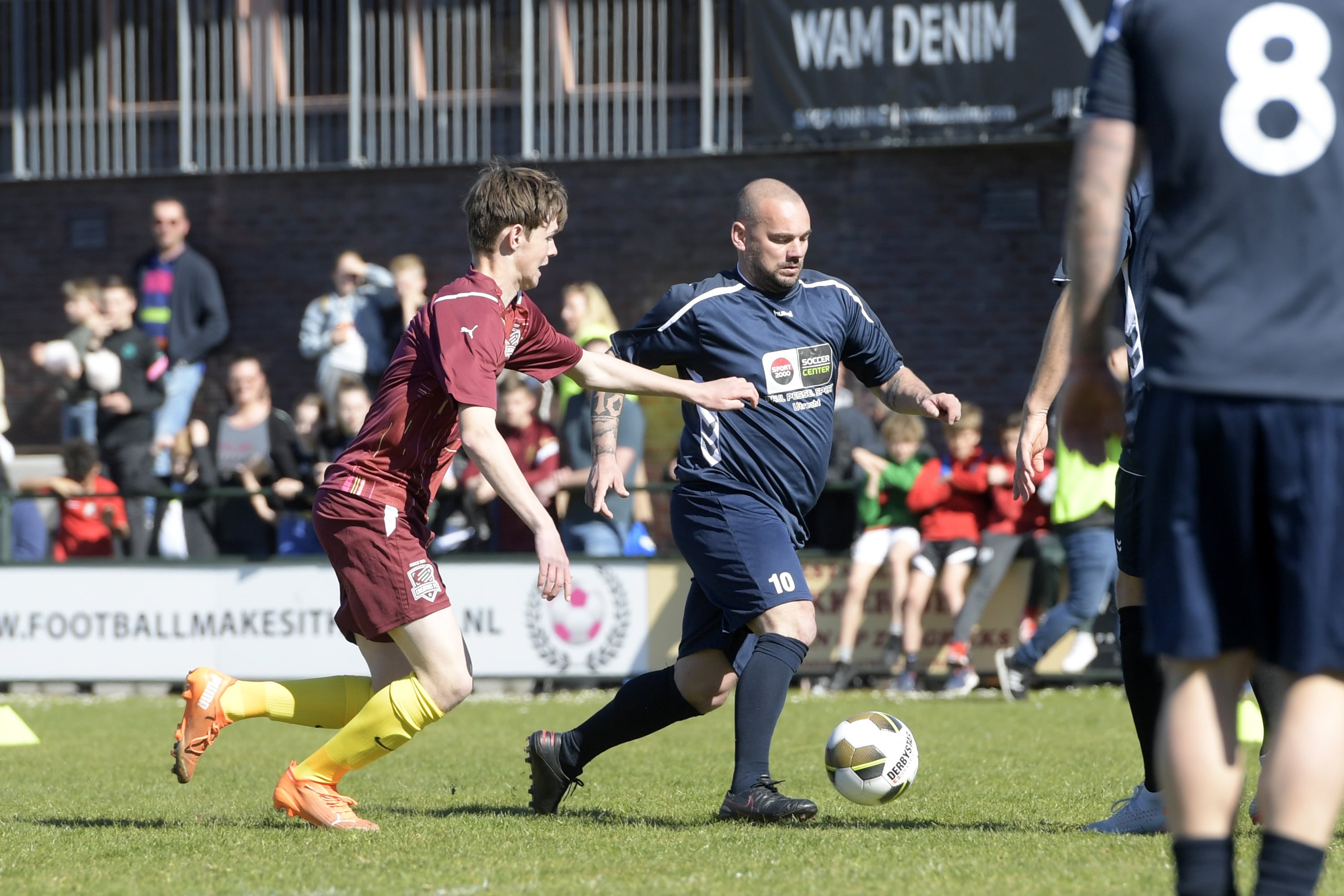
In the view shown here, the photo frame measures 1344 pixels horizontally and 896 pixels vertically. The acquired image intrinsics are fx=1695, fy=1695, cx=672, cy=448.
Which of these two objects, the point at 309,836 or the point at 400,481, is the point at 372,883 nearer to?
the point at 309,836

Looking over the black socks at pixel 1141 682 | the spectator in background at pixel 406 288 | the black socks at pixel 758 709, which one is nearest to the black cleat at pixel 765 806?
the black socks at pixel 758 709

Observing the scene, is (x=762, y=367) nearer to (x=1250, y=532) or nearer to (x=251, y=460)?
(x=1250, y=532)

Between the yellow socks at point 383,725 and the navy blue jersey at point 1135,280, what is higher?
the navy blue jersey at point 1135,280

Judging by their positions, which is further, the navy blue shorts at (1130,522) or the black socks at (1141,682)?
the black socks at (1141,682)

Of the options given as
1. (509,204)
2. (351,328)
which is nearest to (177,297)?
(351,328)

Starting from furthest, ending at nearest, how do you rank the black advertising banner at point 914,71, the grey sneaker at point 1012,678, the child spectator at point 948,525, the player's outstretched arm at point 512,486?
the black advertising banner at point 914,71
the child spectator at point 948,525
the grey sneaker at point 1012,678
the player's outstretched arm at point 512,486

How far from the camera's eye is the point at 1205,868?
323 centimetres

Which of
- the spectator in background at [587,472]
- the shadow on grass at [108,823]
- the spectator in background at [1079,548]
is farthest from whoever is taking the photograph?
the spectator in background at [587,472]

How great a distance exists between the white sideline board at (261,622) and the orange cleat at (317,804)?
663 centimetres

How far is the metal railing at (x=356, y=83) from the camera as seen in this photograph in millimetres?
17172

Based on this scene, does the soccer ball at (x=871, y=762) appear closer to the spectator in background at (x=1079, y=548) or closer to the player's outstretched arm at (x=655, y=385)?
the player's outstretched arm at (x=655, y=385)

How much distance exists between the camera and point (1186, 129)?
10.9ft

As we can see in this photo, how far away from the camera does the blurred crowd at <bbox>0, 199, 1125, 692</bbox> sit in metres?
12.3

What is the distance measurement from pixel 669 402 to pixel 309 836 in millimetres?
10865
